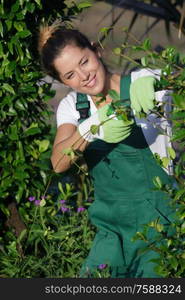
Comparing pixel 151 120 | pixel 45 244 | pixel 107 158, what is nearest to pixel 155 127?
pixel 151 120

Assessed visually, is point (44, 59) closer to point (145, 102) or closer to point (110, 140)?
point (110, 140)

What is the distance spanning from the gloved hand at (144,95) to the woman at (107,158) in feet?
1.53

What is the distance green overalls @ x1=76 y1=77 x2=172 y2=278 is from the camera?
10.8ft

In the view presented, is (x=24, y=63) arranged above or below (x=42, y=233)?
above

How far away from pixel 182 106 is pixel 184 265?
26.2 inches

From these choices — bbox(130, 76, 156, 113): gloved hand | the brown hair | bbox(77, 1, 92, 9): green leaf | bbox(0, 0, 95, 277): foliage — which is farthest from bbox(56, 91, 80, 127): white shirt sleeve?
bbox(130, 76, 156, 113): gloved hand

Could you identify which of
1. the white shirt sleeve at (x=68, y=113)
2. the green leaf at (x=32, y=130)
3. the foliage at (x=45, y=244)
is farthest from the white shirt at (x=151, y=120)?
the foliage at (x=45, y=244)

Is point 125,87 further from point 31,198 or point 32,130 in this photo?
point 31,198

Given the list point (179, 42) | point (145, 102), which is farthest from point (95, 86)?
point (179, 42)

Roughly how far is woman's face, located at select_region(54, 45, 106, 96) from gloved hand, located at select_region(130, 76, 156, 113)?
0.54 meters

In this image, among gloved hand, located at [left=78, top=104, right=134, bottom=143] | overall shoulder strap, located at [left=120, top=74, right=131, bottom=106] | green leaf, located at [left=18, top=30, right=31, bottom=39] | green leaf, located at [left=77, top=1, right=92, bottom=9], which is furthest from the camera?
green leaf, located at [left=77, top=1, right=92, bottom=9]

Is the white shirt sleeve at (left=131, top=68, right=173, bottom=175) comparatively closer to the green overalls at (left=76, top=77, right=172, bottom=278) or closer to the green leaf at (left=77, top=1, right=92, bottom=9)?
the green overalls at (left=76, top=77, right=172, bottom=278)

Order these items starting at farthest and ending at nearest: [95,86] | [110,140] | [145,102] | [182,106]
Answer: [95,86]
[110,140]
[145,102]
[182,106]

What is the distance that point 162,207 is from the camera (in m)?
3.29
